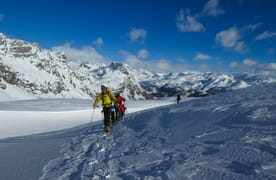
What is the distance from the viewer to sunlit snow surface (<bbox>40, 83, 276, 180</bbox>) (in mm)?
5691

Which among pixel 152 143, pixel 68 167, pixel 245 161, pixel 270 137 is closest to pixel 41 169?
pixel 68 167

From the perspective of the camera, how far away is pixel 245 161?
5785 mm

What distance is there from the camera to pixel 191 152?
7109mm

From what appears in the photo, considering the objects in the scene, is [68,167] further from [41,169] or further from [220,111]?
[220,111]

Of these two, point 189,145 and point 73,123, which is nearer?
point 189,145

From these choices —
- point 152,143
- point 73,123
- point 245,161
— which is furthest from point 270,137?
point 73,123

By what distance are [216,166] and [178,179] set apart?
37.8 inches

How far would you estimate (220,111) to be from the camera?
11469 millimetres

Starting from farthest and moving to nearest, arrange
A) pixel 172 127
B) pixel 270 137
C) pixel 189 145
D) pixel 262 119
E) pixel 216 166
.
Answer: pixel 172 127
pixel 262 119
pixel 189 145
pixel 270 137
pixel 216 166

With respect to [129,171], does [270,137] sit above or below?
above

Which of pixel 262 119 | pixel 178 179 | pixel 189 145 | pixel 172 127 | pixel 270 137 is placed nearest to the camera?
pixel 178 179

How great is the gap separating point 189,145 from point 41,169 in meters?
4.22

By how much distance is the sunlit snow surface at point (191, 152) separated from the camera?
5691 millimetres

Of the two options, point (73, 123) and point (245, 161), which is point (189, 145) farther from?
point (73, 123)
